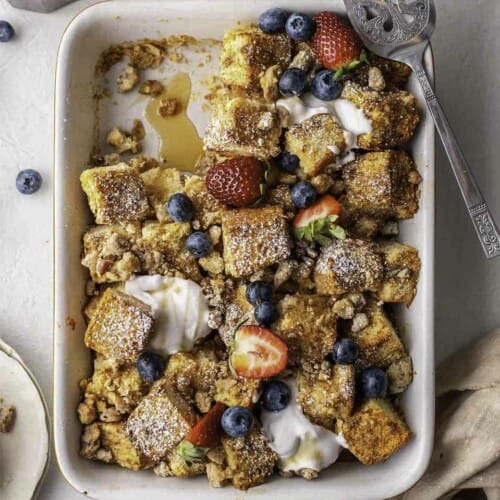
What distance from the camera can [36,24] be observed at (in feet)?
8.65

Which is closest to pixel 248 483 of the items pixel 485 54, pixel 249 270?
pixel 249 270

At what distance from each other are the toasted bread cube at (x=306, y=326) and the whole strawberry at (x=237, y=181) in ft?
0.97

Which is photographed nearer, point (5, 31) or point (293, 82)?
point (293, 82)

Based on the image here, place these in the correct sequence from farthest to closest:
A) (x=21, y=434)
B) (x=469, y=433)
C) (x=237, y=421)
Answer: (x=21, y=434)
(x=469, y=433)
(x=237, y=421)

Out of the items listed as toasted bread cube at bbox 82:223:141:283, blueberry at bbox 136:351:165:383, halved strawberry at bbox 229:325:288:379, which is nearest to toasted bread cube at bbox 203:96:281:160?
toasted bread cube at bbox 82:223:141:283

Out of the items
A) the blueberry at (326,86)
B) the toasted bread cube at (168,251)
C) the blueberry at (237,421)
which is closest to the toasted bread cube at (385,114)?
the blueberry at (326,86)

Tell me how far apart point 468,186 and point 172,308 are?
34.3 inches

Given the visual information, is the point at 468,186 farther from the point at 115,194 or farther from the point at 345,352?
the point at 115,194

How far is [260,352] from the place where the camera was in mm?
2152

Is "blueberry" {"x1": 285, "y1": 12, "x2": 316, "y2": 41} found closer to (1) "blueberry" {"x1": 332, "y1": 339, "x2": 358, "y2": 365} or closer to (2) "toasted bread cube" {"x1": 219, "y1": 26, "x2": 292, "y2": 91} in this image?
(2) "toasted bread cube" {"x1": 219, "y1": 26, "x2": 292, "y2": 91}

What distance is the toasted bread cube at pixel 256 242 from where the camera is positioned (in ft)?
7.22

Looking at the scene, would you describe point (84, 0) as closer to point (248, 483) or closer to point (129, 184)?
point (129, 184)

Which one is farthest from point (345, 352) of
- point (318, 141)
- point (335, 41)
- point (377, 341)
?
point (335, 41)

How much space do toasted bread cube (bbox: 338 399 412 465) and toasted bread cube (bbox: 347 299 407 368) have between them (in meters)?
0.12
